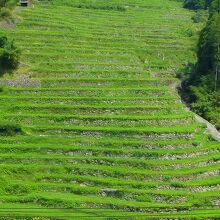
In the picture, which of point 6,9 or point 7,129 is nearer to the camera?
point 7,129

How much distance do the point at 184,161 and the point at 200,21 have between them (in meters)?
50.3

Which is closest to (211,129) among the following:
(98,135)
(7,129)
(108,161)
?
(98,135)

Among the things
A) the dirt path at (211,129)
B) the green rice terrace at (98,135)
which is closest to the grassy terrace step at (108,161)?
the green rice terrace at (98,135)

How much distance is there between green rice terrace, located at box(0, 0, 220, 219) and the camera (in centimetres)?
3528

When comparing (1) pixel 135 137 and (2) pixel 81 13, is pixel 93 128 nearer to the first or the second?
(1) pixel 135 137

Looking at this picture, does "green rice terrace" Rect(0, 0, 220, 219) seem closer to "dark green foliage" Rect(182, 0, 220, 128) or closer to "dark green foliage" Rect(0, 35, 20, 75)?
"dark green foliage" Rect(0, 35, 20, 75)

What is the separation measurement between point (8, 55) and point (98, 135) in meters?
14.3

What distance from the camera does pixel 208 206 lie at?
36.4 m

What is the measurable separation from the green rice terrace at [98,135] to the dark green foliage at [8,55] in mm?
1178

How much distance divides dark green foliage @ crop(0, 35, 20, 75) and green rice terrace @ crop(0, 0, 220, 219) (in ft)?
3.87

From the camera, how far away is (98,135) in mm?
42125

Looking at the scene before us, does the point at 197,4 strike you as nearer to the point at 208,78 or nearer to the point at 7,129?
the point at 208,78

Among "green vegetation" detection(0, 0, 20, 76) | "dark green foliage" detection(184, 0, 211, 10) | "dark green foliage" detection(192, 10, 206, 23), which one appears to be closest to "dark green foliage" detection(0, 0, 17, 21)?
"green vegetation" detection(0, 0, 20, 76)

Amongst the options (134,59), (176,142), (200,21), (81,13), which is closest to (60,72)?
(134,59)
